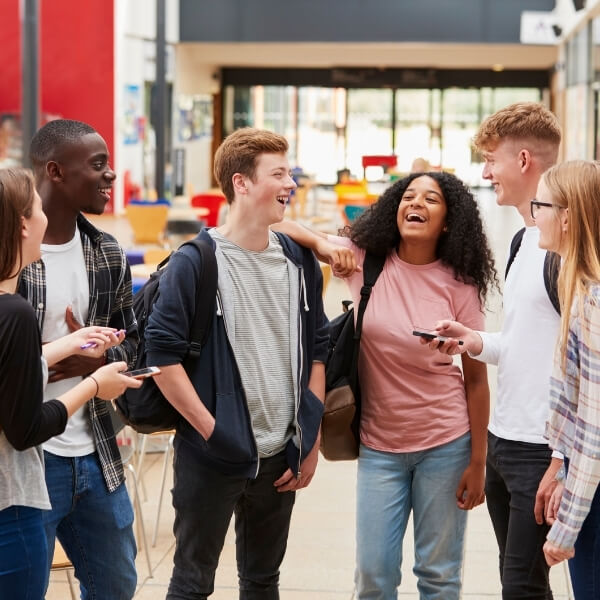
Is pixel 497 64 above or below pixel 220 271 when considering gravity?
above

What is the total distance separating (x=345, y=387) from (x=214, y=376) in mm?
412

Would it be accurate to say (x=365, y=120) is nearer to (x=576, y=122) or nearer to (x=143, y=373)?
(x=576, y=122)

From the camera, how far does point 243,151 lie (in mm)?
2863

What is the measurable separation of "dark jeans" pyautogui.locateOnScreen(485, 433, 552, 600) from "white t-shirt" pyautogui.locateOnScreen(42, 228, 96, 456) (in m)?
1.05

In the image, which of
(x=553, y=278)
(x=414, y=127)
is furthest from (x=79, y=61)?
(x=553, y=278)

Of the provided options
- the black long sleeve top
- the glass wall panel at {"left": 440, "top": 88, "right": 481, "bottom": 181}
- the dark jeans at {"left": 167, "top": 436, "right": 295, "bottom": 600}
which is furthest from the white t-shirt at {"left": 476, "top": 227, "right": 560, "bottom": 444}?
the glass wall panel at {"left": 440, "top": 88, "right": 481, "bottom": 181}

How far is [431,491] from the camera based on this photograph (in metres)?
3.02

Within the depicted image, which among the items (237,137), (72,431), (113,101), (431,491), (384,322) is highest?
(113,101)

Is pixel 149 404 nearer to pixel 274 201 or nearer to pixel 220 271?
pixel 220 271

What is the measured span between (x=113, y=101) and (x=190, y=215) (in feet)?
28.2

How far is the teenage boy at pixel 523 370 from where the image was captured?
9.10 feet

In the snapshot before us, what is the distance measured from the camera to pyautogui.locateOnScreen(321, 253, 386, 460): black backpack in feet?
9.91

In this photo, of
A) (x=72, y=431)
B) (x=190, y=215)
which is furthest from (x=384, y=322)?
(x=190, y=215)

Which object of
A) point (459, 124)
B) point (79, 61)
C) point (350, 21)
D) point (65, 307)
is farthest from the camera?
point (459, 124)
